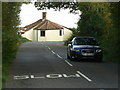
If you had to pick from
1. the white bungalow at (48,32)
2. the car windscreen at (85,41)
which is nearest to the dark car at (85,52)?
the car windscreen at (85,41)

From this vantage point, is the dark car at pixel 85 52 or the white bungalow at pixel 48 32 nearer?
the dark car at pixel 85 52

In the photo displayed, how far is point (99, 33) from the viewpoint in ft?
137

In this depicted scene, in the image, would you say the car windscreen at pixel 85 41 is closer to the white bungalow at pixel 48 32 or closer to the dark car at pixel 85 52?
the dark car at pixel 85 52

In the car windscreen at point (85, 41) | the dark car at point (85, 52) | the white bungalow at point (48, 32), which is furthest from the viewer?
the white bungalow at point (48, 32)

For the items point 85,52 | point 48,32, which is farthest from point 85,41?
point 48,32

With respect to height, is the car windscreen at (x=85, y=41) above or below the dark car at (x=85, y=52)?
above

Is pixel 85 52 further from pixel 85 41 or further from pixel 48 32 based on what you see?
pixel 48 32

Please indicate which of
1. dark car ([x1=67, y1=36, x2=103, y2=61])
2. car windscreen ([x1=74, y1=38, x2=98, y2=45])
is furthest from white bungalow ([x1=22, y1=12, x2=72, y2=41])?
dark car ([x1=67, y1=36, x2=103, y2=61])

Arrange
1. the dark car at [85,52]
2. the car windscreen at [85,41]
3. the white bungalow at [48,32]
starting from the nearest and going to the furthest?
the dark car at [85,52], the car windscreen at [85,41], the white bungalow at [48,32]

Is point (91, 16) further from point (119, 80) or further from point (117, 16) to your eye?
point (119, 80)

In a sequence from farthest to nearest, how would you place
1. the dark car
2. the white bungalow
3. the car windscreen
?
the white bungalow → the car windscreen → the dark car

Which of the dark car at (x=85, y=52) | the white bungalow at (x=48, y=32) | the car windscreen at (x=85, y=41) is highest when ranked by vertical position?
the car windscreen at (x=85, y=41)

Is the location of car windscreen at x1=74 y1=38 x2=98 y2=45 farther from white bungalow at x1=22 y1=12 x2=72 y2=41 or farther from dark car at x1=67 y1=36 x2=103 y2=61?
white bungalow at x1=22 y1=12 x2=72 y2=41

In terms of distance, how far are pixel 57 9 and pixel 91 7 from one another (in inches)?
164
